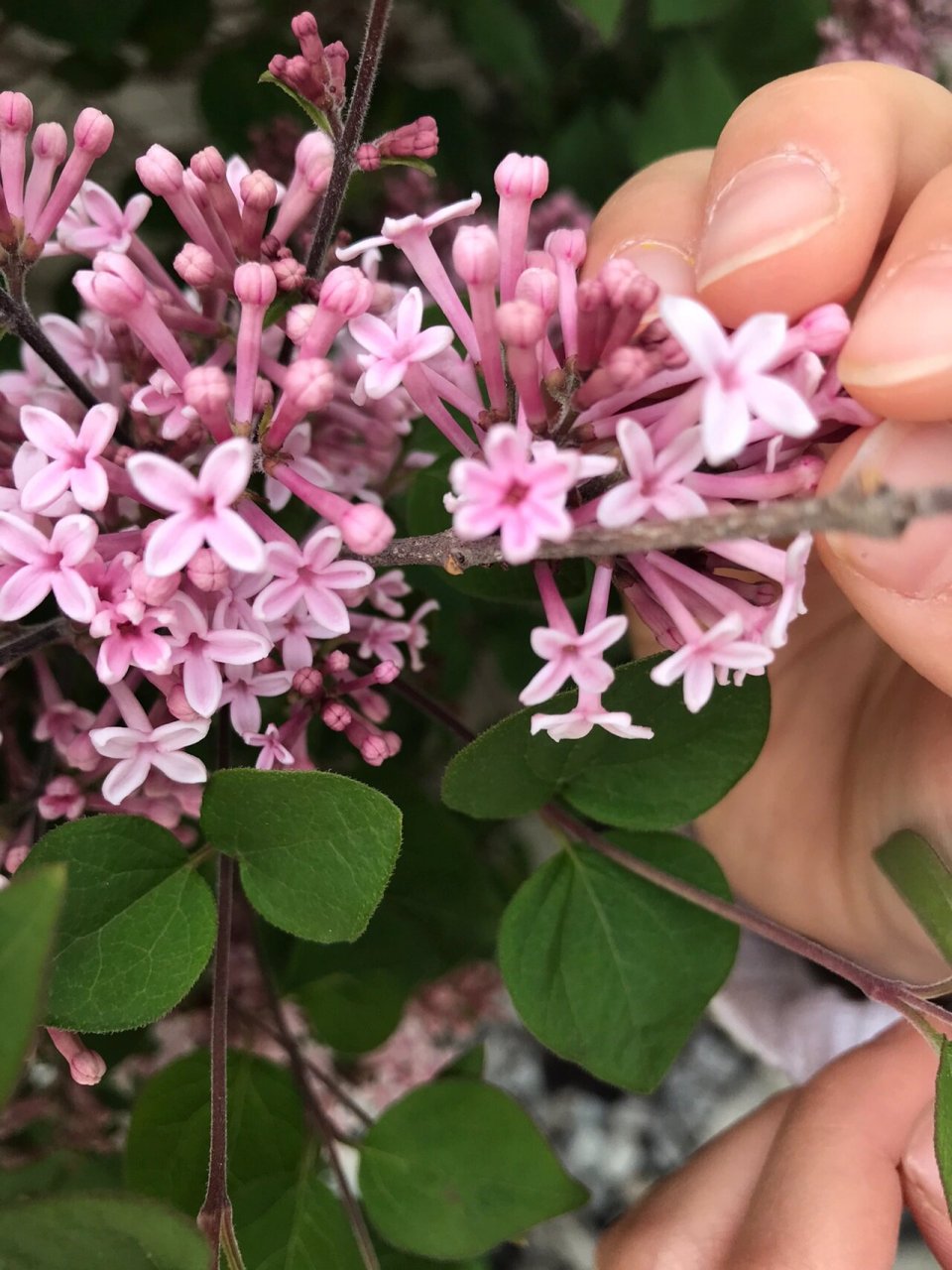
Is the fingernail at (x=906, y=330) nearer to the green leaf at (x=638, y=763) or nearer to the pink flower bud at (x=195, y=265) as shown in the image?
the green leaf at (x=638, y=763)

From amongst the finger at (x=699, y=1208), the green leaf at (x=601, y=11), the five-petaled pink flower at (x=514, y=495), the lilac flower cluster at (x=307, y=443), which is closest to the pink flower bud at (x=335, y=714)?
the lilac flower cluster at (x=307, y=443)

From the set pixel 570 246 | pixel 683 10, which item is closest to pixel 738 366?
pixel 570 246

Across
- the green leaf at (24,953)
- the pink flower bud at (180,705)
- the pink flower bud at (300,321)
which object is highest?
the pink flower bud at (300,321)

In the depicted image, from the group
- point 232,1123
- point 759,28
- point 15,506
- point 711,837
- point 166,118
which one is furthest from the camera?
point 166,118

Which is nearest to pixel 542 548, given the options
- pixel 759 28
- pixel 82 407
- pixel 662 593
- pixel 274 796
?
pixel 662 593

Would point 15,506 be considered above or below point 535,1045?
above

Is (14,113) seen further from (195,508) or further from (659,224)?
(659,224)

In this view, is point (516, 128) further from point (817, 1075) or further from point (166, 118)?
point (817, 1075)
